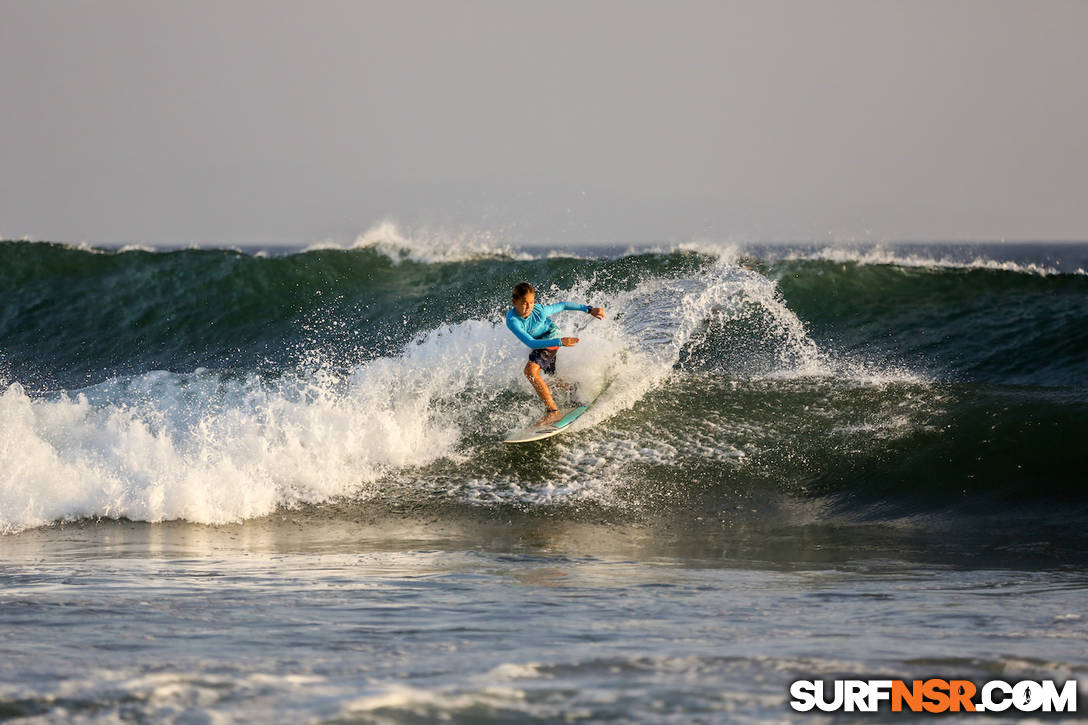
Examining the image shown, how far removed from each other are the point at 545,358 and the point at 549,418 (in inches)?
24.8

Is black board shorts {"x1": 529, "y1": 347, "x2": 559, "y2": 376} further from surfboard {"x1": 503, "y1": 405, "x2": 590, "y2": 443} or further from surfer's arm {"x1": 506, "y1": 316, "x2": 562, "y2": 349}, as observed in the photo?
surfboard {"x1": 503, "y1": 405, "x2": 590, "y2": 443}

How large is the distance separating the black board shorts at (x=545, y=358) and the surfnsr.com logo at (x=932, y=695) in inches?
250

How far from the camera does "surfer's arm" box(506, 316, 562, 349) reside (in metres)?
9.62

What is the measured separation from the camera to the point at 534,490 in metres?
8.85

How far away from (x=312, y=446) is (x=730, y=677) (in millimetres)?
6307

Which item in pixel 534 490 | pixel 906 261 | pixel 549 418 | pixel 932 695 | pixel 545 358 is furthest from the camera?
pixel 906 261

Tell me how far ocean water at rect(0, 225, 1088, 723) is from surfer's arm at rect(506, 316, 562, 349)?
88cm

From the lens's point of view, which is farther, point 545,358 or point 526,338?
point 545,358

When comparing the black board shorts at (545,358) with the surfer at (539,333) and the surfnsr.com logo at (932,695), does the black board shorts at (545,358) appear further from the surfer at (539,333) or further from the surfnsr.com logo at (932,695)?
the surfnsr.com logo at (932,695)

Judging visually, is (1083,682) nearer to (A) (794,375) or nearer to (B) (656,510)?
(B) (656,510)

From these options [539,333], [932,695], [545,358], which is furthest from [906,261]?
[932,695]

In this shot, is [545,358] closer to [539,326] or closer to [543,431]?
[539,326]

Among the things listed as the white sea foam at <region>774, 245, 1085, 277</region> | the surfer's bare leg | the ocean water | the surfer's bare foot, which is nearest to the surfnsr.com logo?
the ocean water

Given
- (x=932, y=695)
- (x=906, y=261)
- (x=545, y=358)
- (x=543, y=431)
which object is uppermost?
(x=906, y=261)
